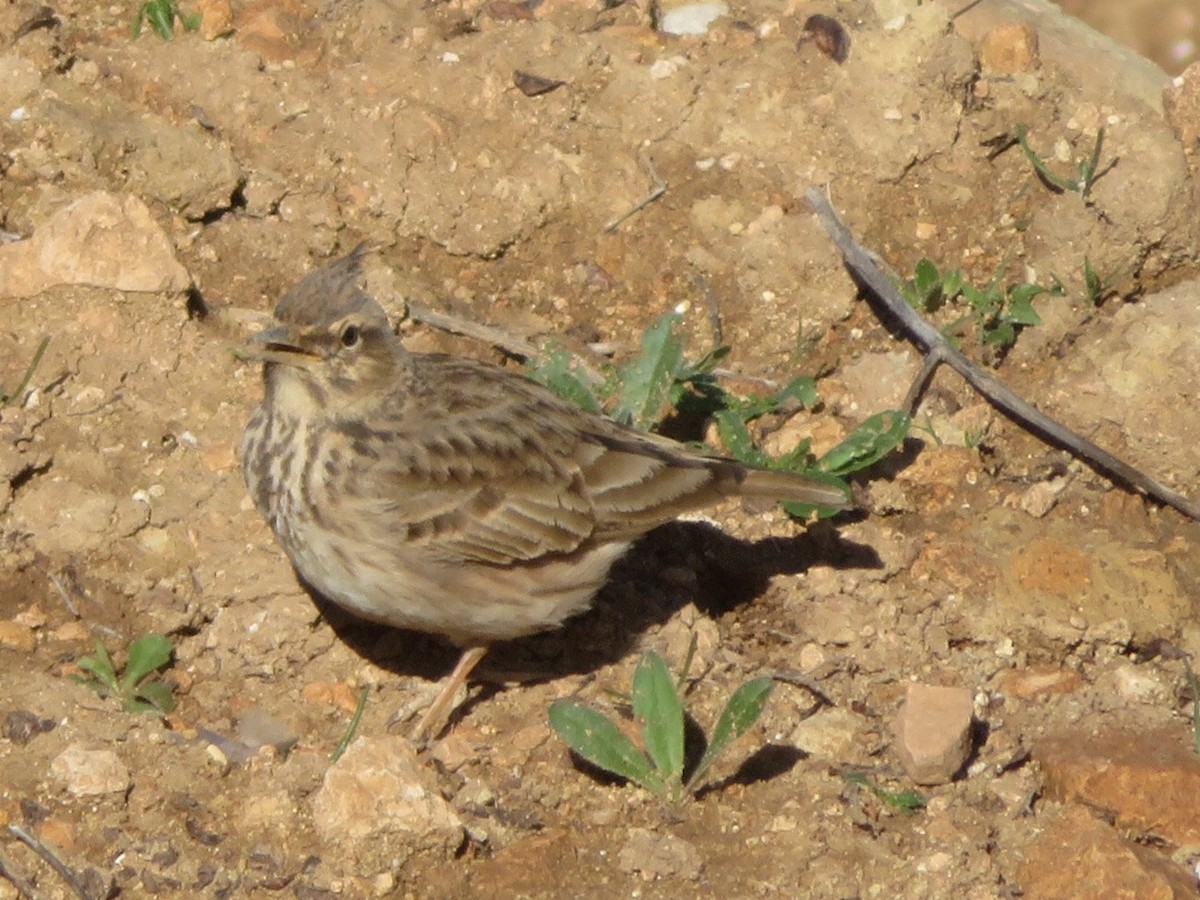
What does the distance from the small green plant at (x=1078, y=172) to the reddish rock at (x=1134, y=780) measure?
261 cm

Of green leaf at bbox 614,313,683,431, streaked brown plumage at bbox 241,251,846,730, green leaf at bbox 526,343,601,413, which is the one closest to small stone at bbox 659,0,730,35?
green leaf at bbox 614,313,683,431

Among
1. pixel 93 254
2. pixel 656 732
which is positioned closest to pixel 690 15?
pixel 93 254

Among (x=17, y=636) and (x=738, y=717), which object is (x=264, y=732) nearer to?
(x=17, y=636)

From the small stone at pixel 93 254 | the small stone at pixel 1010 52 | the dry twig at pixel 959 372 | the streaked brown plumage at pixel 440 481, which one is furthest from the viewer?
the small stone at pixel 1010 52

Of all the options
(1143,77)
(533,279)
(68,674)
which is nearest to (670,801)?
(68,674)

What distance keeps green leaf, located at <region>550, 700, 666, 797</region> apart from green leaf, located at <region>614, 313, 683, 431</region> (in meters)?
1.41

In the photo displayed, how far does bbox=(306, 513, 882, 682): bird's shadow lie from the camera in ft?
21.5

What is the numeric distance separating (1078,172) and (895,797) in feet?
10.4

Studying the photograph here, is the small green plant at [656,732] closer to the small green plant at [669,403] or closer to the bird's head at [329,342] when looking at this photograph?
the small green plant at [669,403]

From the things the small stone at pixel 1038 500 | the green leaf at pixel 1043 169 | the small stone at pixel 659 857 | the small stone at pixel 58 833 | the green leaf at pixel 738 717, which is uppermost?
the green leaf at pixel 1043 169

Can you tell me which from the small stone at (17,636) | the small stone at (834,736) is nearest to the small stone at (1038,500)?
the small stone at (834,736)

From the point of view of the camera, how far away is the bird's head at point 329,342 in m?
5.91

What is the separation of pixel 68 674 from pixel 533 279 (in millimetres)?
2538

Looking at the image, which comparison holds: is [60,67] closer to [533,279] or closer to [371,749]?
[533,279]
